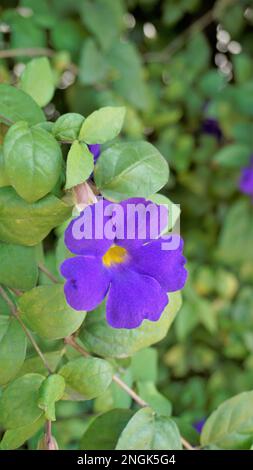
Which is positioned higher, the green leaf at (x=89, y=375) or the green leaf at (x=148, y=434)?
the green leaf at (x=89, y=375)

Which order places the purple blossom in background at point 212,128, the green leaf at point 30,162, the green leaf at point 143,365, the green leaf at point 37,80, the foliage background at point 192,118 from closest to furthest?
1. the green leaf at point 30,162
2. the green leaf at point 37,80
3. the green leaf at point 143,365
4. the foliage background at point 192,118
5. the purple blossom in background at point 212,128

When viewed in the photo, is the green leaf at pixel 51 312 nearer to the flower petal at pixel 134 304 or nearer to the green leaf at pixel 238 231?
the flower petal at pixel 134 304

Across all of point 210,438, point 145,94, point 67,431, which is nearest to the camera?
point 210,438

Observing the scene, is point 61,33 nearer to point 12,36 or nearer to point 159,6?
point 12,36

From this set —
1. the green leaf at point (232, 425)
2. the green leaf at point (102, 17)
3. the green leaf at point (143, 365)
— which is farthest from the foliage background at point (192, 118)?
the green leaf at point (232, 425)

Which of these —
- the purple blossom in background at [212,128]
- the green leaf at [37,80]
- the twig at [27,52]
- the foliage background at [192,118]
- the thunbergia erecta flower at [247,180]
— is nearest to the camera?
the green leaf at [37,80]
